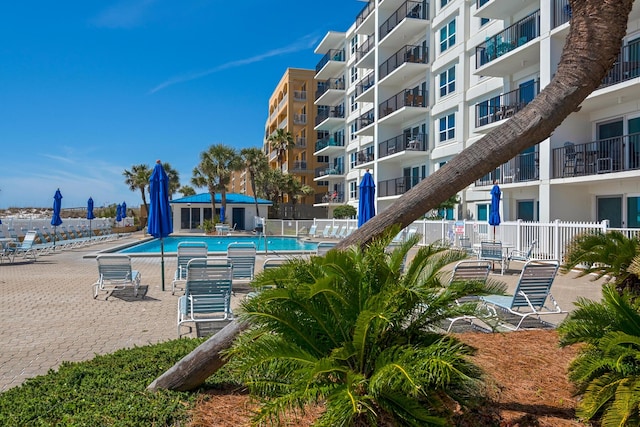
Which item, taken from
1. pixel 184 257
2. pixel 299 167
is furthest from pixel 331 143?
pixel 184 257

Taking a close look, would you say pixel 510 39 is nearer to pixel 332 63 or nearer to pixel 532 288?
pixel 532 288

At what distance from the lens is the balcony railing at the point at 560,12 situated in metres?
17.9

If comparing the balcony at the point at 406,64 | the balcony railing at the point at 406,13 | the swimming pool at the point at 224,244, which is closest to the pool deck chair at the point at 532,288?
the swimming pool at the point at 224,244

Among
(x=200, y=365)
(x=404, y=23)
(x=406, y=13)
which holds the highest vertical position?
(x=406, y=13)

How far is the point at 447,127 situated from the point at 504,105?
6241mm

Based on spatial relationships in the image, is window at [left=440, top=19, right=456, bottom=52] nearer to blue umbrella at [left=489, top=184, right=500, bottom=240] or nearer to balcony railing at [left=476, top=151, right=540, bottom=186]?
balcony railing at [left=476, top=151, right=540, bottom=186]

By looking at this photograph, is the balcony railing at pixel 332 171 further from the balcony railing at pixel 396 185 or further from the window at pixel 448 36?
the window at pixel 448 36

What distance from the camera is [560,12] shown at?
1817 centimetres

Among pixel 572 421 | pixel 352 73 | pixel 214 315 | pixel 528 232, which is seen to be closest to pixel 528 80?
pixel 528 232

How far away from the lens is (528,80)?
21.0 m

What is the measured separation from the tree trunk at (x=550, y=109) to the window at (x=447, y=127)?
24.1 metres

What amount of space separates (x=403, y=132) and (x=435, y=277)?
31.0m

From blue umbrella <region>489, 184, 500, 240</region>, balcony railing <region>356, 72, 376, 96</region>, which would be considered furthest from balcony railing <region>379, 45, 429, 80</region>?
blue umbrella <region>489, 184, 500, 240</region>

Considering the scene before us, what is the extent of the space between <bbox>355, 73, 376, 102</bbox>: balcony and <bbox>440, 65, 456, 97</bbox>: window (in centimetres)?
777
